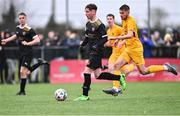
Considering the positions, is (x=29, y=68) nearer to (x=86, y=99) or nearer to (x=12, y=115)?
(x=86, y=99)

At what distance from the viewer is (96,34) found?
55.8 ft

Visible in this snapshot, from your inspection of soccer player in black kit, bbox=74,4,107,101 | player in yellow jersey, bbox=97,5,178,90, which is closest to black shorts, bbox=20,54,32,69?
player in yellow jersey, bbox=97,5,178,90

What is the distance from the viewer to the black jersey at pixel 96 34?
1695cm

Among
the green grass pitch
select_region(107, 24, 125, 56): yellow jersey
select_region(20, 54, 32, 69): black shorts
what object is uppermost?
select_region(107, 24, 125, 56): yellow jersey

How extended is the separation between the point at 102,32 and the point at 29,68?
4.07m

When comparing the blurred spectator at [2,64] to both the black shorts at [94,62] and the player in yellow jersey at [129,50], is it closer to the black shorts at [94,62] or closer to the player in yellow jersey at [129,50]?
the player in yellow jersey at [129,50]

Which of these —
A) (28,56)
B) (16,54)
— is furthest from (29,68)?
(16,54)

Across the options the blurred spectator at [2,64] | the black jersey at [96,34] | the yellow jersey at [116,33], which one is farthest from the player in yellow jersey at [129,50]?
the blurred spectator at [2,64]

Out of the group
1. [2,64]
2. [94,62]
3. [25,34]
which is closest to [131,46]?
[94,62]

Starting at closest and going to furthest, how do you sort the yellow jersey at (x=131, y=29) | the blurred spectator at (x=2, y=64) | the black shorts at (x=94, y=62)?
the black shorts at (x=94, y=62) < the yellow jersey at (x=131, y=29) < the blurred spectator at (x=2, y=64)

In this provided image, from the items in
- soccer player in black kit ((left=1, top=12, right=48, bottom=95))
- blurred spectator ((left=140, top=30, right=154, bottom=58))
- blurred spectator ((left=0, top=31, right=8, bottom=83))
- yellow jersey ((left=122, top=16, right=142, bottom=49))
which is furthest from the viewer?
blurred spectator ((left=140, top=30, right=154, bottom=58))

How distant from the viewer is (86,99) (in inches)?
671

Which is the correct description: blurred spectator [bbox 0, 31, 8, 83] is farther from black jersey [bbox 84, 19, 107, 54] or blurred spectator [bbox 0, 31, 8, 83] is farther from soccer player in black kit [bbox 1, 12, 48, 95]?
black jersey [bbox 84, 19, 107, 54]

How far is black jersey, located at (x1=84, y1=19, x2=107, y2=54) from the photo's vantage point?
667 inches
